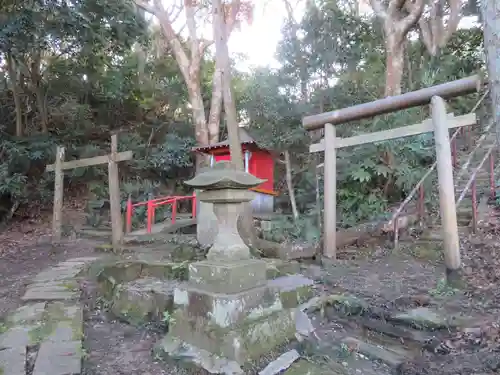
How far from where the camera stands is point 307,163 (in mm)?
11062

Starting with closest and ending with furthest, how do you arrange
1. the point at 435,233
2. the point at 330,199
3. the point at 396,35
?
the point at 330,199
the point at 435,233
the point at 396,35

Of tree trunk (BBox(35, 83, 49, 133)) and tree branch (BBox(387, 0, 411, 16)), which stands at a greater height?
tree branch (BBox(387, 0, 411, 16))

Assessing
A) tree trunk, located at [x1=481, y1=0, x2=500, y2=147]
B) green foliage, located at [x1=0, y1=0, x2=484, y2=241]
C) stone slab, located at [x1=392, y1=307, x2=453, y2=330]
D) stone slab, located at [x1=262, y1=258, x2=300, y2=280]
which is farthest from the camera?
green foliage, located at [x1=0, y1=0, x2=484, y2=241]

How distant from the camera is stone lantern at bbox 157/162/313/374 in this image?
3105 millimetres

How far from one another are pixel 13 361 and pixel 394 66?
29.7 ft

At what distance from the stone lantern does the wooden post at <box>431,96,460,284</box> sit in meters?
2.43

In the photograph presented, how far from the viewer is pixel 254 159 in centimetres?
1298

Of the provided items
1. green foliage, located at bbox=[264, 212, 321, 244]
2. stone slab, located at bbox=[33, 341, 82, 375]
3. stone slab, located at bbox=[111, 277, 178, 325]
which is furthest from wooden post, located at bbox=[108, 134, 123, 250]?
stone slab, located at bbox=[33, 341, 82, 375]

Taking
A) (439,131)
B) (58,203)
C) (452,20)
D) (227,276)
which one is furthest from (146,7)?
(227,276)

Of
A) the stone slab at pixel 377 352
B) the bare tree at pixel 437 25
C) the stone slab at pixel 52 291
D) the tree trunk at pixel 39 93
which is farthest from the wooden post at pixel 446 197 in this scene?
the tree trunk at pixel 39 93

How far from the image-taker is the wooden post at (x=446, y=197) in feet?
15.7

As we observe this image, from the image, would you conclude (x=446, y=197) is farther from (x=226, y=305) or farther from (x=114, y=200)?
(x=114, y=200)

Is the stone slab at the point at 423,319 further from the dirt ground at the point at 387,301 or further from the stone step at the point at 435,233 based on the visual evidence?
the stone step at the point at 435,233

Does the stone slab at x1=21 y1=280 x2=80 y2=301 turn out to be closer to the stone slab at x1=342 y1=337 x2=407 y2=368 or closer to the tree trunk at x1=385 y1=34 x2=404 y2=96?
the stone slab at x1=342 y1=337 x2=407 y2=368
